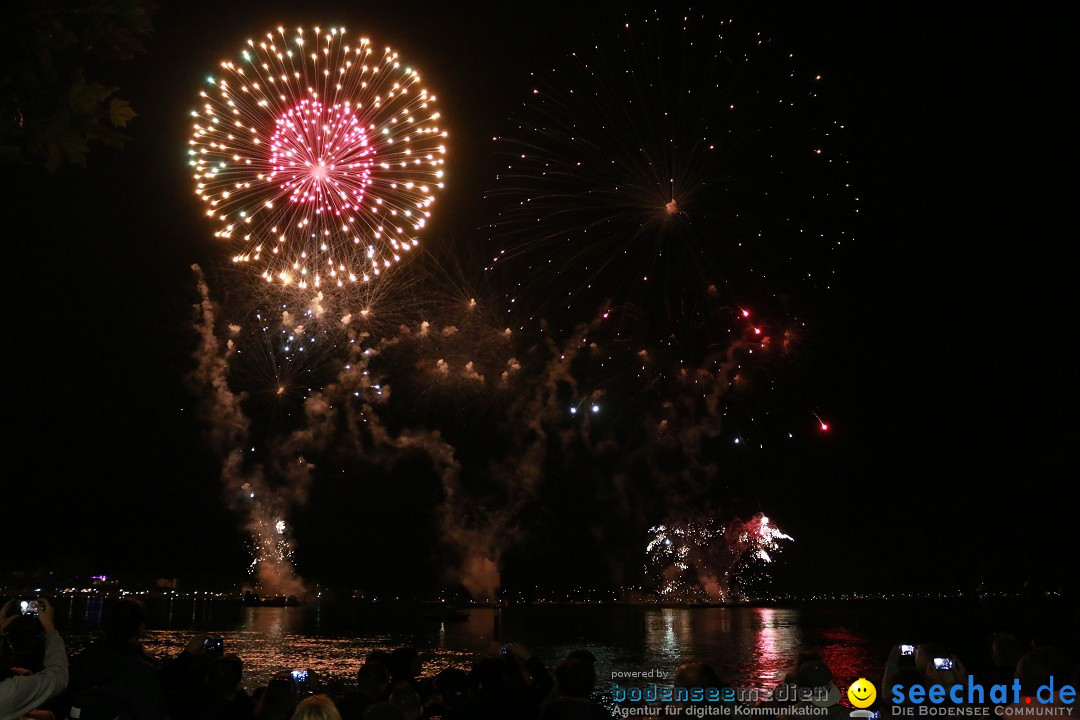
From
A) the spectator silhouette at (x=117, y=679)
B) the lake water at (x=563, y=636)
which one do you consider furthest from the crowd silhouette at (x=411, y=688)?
the lake water at (x=563, y=636)

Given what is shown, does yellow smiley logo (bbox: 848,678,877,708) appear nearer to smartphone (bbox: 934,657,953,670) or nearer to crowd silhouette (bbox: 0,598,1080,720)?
crowd silhouette (bbox: 0,598,1080,720)

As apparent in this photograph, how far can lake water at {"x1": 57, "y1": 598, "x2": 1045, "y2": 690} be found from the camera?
128 ft

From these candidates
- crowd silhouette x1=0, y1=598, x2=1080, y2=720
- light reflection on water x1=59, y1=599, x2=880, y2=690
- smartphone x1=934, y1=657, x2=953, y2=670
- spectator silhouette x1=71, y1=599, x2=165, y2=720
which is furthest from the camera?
light reflection on water x1=59, y1=599, x2=880, y2=690

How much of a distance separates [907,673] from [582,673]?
2068 mm

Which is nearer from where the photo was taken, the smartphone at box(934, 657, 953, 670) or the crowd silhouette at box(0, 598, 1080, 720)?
the crowd silhouette at box(0, 598, 1080, 720)

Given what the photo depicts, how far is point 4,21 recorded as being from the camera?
5.61 m

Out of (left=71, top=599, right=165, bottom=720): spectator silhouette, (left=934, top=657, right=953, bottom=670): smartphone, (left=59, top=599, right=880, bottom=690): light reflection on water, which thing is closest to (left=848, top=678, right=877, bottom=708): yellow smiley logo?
(left=934, top=657, right=953, bottom=670): smartphone

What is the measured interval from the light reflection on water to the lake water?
73 millimetres

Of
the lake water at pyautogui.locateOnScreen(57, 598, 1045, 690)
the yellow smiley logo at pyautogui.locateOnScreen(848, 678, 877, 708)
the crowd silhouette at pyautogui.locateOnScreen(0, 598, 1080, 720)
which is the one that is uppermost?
the crowd silhouette at pyautogui.locateOnScreen(0, 598, 1080, 720)

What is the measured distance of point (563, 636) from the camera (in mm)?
59844

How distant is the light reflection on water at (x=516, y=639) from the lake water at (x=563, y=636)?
73mm

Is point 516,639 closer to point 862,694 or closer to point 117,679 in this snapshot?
point 862,694

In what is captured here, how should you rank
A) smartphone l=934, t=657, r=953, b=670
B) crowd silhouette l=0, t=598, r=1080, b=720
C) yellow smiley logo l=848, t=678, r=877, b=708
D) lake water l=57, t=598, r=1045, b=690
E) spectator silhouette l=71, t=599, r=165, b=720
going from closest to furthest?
crowd silhouette l=0, t=598, r=1080, b=720 < spectator silhouette l=71, t=599, r=165, b=720 < smartphone l=934, t=657, r=953, b=670 < yellow smiley logo l=848, t=678, r=877, b=708 < lake water l=57, t=598, r=1045, b=690

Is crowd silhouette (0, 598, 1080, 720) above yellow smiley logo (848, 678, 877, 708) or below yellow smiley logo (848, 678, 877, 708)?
above
